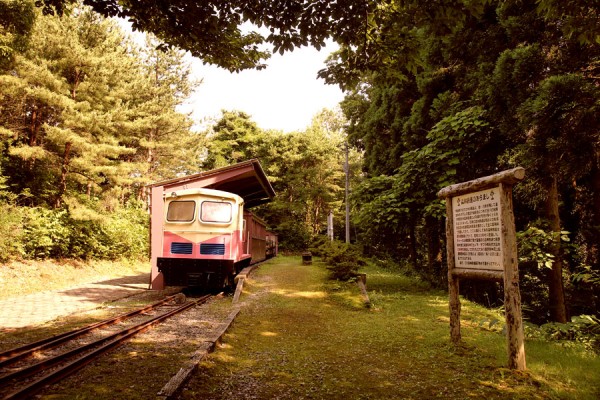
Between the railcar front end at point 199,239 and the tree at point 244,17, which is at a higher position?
the tree at point 244,17

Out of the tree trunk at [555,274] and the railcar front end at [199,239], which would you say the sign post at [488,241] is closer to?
the tree trunk at [555,274]

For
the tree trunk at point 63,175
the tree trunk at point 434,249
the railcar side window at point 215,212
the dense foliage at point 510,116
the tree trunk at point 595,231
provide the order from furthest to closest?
1. the tree trunk at point 63,175
2. the tree trunk at point 434,249
3. the railcar side window at point 215,212
4. the tree trunk at point 595,231
5. the dense foliage at point 510,116

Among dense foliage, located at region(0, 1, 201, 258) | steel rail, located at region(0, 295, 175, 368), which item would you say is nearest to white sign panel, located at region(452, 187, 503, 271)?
steel rail, located at region(0, 295, 175, 368)

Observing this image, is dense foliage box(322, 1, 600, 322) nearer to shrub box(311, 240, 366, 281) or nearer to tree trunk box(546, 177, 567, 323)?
tree trunk box(546, 177, 567, 323)

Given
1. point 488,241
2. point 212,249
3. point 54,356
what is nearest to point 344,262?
point 212,249

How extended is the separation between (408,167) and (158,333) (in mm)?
7737

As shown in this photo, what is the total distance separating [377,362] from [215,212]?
26.3ft

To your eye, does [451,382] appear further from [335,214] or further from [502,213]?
[335,214]

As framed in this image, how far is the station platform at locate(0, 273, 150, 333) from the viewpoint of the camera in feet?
25.5

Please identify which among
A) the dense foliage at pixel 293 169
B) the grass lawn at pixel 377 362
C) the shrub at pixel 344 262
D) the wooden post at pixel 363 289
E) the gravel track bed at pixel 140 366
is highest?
the dense foliage at pixel 293 169

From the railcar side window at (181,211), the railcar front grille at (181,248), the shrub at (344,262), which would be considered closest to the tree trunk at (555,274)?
the shrub at (344,262)

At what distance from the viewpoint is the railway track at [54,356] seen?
4129mm

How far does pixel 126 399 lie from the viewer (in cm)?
380

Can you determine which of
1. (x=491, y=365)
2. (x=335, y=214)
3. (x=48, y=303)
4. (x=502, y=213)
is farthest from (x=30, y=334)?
(x=335, y=214)
